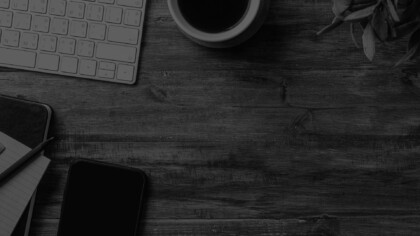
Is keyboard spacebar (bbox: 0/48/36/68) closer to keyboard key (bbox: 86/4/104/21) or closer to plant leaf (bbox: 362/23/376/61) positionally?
keyboard key (bbox: 86/4/104/21)

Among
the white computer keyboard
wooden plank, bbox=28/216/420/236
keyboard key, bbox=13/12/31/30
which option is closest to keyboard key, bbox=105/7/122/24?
the white computer keyboard

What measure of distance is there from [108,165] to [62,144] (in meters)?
0.07

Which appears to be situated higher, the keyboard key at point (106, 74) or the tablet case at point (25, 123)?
the keyboard key at point (106, 74)

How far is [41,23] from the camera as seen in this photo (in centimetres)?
73

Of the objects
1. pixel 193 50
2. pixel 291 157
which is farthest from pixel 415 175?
pixel 193 50

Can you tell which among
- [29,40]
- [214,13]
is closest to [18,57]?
[29,40]

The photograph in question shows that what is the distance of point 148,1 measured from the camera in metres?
0.73

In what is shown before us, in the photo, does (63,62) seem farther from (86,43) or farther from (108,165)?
(108,165)

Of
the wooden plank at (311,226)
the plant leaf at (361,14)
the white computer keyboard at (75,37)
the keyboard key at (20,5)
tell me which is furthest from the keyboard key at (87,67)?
the plant leaf at (361,14)

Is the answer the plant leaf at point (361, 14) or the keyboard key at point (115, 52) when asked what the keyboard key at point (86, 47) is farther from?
the plant leaf at point (361, 14)

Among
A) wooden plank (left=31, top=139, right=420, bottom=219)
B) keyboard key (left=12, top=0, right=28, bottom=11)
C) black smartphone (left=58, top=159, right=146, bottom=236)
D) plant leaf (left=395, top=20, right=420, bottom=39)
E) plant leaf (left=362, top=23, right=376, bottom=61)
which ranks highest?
plant leaf (left=395, top=20, right=420, bottom=39)

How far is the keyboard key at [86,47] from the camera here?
72 cm

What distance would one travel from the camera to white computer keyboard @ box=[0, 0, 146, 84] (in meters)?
0.72

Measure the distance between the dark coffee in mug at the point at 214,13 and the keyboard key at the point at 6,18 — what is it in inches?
9.7
